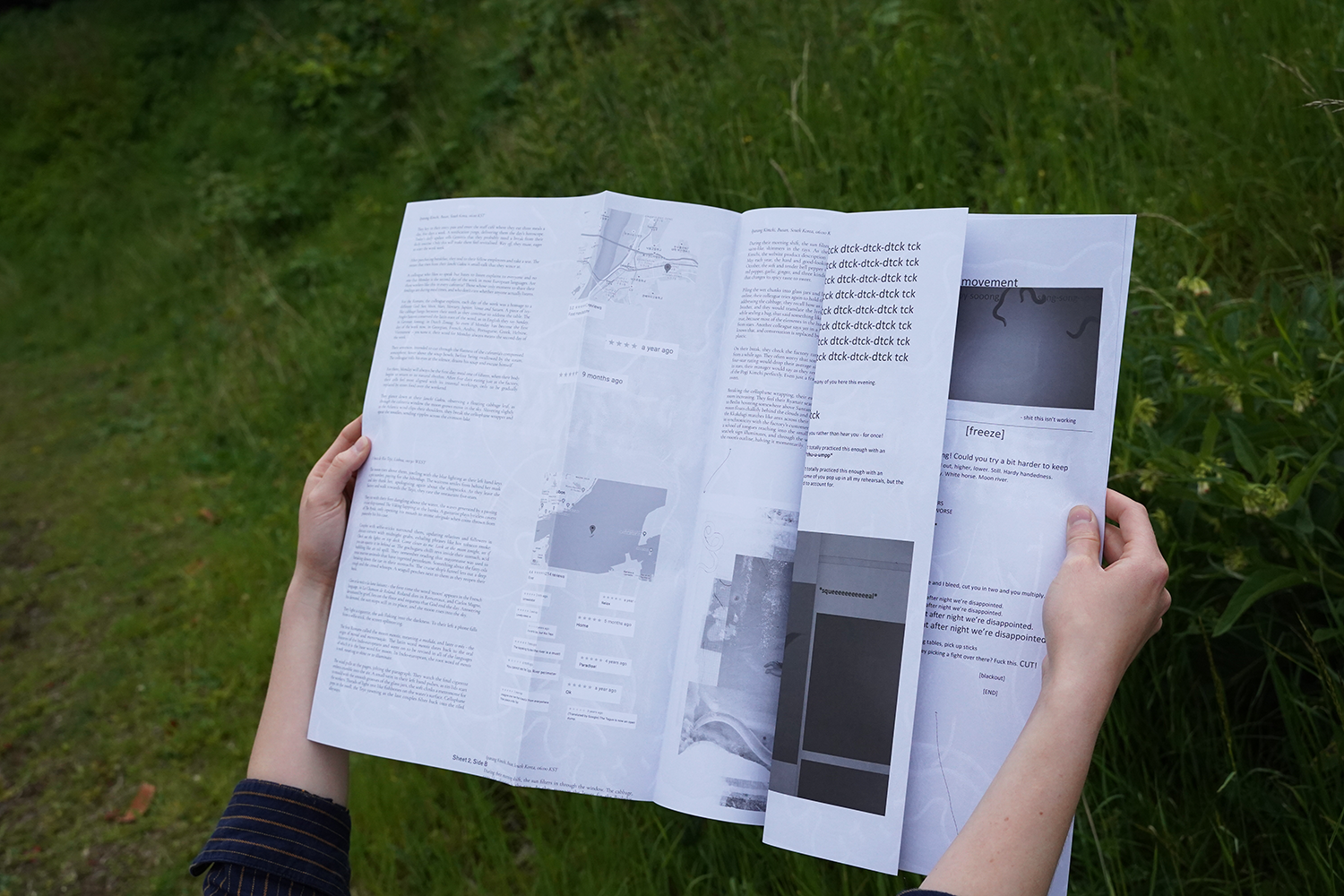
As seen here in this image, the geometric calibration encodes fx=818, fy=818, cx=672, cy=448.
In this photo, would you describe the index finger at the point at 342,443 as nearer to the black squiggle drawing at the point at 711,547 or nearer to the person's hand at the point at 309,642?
the person's hand at the point at 309,642

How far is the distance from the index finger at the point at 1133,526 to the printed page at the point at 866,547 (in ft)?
0.72

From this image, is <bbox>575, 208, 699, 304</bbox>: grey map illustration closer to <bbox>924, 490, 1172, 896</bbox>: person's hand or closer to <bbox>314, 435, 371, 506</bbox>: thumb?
<bbox>314, 435, 371, 506</bbox>: thumb

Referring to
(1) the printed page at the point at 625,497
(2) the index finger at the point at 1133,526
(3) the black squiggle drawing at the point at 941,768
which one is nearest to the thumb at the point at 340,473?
(1) the printed page at the point at 625,497

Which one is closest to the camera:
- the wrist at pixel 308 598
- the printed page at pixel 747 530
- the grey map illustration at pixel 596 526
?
the printed page at pixel 747 530

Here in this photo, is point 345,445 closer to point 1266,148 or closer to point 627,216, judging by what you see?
point 627,216

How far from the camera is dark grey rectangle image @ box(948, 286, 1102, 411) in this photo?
1025mm

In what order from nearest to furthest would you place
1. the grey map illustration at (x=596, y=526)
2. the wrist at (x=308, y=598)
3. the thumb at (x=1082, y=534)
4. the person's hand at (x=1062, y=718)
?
the person's hand at (x=1062, y=718) → the thumb at (x=1082, y=534) → the grey map illustration at (x=596, y=526) → the wrist at (x=308, y=598)

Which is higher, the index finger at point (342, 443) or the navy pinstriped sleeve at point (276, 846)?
the index finger at point (342, 443)

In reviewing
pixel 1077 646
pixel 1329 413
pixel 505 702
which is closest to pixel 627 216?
pixel 505 702

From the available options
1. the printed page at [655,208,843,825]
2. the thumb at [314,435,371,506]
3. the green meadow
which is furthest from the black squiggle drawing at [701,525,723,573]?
the green meadow

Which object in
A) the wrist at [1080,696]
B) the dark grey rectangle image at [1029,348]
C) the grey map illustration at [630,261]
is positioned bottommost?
the wrist at [1080,696]

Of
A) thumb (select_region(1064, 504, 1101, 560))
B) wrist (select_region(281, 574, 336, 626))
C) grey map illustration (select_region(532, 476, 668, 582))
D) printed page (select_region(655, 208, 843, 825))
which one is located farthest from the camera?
wrist (select_region(281, 574, 336, 626))

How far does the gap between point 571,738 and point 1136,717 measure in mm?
1033

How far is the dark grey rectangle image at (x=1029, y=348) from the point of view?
1.03 meters
